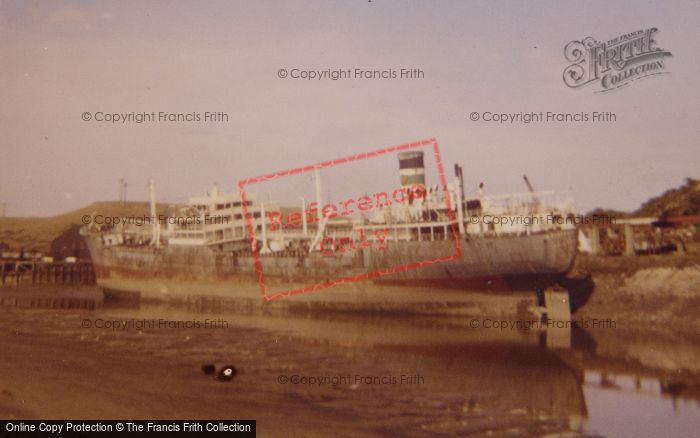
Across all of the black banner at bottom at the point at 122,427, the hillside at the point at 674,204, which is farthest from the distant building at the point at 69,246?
the black banner at bottom at the point at 122,427

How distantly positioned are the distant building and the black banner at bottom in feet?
164

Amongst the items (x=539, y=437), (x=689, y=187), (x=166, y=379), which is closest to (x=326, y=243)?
(x=166, y=379)

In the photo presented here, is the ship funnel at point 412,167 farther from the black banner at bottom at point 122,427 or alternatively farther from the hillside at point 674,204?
the black banner at bottom at point 122,427

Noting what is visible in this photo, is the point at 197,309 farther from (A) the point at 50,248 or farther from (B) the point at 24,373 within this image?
(A) the point at 50,248

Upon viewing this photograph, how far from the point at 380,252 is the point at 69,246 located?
144 ft

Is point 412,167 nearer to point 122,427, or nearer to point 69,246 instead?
point 122,427

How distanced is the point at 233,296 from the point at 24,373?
16.5 m

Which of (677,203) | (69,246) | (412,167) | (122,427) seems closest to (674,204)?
(677,203)

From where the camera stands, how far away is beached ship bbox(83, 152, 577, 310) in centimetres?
2286

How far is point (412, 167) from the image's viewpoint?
2867 centimetres

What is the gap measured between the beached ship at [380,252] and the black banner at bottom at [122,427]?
15.8m

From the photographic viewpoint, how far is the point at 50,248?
5544 centimetres

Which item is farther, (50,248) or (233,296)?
(50,248)

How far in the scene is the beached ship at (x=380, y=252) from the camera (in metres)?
22.9
